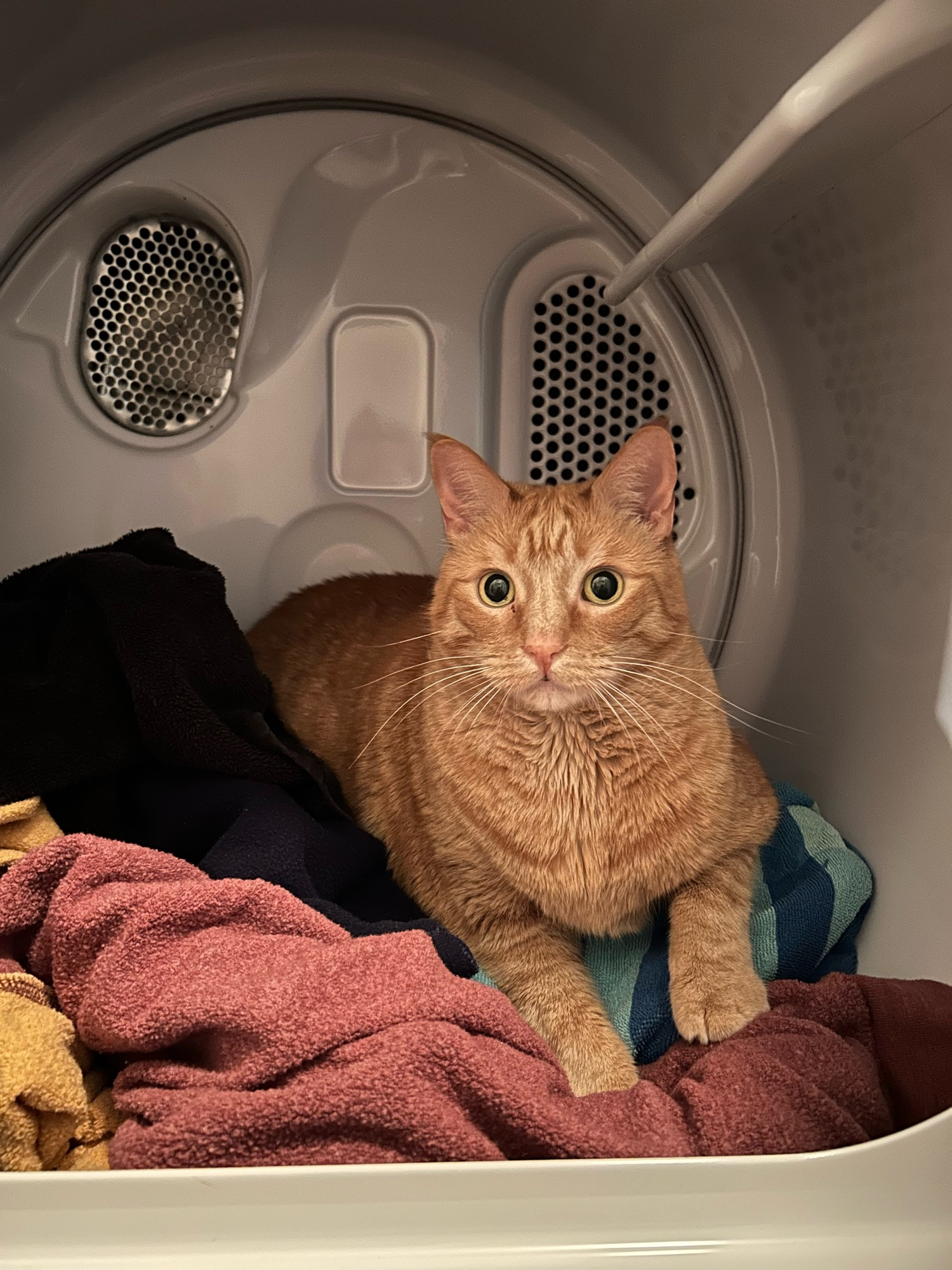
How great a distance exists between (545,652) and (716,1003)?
17.1 inches

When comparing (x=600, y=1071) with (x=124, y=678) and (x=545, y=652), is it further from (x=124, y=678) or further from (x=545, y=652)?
(x=124, y=678)

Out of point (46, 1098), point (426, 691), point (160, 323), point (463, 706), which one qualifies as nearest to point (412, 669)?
point (426, 691)

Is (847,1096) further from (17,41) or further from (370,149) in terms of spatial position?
(17,41)

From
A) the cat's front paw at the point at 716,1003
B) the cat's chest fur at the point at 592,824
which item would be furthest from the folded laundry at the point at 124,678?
the cat's front paw at the point at 716,1003

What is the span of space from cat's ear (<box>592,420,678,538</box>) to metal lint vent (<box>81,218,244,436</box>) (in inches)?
25.8

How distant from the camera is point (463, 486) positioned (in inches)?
55.3

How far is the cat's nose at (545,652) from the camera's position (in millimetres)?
1215

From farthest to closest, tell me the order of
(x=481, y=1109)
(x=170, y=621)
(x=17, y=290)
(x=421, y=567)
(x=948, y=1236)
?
(x=421, y=567) < (x=17, y=290) < (x=170, y=621) < (x=481, y=1109) < (x=948, y=1236)

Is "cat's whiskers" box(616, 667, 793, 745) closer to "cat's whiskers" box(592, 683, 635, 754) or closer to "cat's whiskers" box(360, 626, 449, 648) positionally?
"cat's whiskers" box(592, 683, 635, 754)

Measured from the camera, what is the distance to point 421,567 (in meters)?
1.78

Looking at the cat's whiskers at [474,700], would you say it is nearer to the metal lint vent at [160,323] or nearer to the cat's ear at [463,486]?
the cat's ear at [463,486]

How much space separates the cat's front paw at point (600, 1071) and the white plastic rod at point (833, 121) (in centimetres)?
93

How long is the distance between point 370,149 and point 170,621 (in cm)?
78

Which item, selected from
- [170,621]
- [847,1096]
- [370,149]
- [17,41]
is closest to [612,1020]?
[847,1096]
